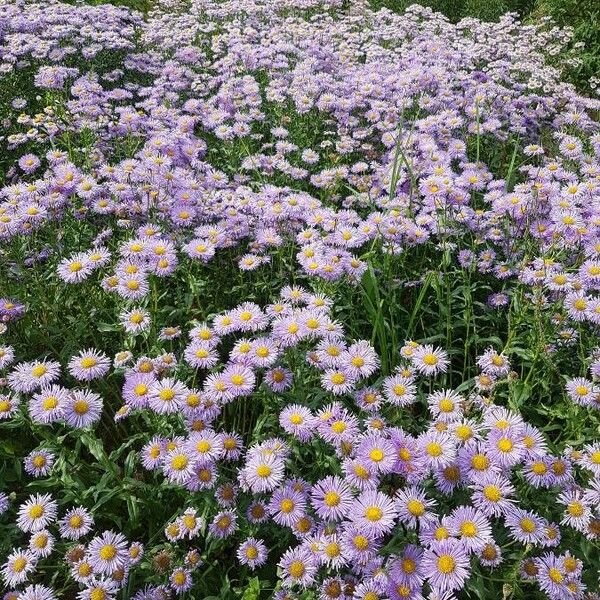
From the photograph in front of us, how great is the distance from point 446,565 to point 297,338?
964mm

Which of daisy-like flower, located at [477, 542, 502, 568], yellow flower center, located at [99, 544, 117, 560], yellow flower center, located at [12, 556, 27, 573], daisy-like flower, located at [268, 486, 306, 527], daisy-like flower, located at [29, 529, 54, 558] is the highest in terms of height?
daisy-like flower, located at [477, 542, 502, 568]

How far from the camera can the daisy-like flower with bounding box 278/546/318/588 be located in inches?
72.1

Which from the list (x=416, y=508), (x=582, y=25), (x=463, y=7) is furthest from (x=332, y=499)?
(x=463, y=7)

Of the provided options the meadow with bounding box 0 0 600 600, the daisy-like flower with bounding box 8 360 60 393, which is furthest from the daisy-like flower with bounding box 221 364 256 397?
the daisy-like flower with bounding box 8 360 60 393

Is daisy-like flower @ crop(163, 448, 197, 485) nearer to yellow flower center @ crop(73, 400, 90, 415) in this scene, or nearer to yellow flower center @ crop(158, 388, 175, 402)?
yellow flower center @ crop(158, 388, 175, 402)

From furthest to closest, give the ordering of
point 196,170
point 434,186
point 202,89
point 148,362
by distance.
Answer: point 202,89 → point 196,170 → point 434,186 → point 148,362

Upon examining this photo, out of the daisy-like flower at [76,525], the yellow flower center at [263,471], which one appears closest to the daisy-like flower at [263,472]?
the yellow flower center at [263,471]

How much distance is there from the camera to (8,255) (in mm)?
3123

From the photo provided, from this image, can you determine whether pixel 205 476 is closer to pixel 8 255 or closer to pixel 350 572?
pixel 350 572

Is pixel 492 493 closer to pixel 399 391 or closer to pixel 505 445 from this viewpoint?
pixel 505 445

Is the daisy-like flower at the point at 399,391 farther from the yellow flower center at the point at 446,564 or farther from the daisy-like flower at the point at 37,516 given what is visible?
the daisy-like flower at the point at 37,516

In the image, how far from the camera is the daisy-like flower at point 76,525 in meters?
2.02

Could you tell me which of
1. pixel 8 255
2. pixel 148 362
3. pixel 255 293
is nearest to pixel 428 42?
pixel 255 293

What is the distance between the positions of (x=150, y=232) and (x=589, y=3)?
821 cm
